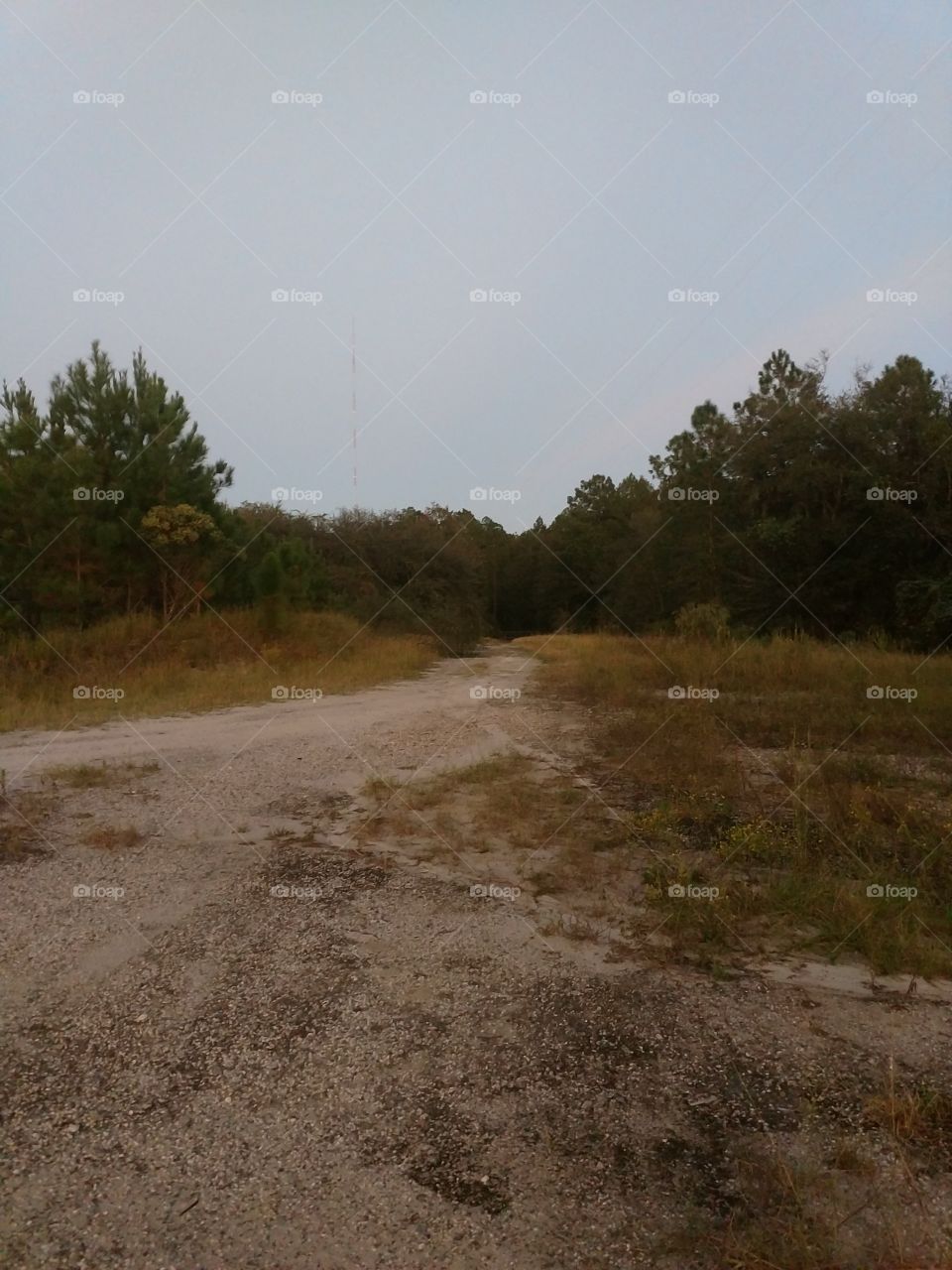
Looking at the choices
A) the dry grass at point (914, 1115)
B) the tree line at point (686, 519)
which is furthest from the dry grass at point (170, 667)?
the dry grass at point (914, 1115)

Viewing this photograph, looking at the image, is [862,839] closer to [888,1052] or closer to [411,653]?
[888,1052]

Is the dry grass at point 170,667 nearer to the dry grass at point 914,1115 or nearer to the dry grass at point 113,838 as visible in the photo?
the dry grass at point 113,838

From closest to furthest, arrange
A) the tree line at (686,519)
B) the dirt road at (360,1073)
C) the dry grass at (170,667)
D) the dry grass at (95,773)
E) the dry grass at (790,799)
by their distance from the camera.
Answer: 1. the dirt road at (360,1073)
2. the dry grass at (790,799)
3. the dry grass at (95,773)
4. the dry grass at (170,667)
5. the tree line at (686,519)

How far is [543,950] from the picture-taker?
160 inches

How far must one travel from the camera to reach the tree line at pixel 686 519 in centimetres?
1529

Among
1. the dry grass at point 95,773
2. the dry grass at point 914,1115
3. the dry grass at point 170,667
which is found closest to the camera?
the dry grass at point 914,1115

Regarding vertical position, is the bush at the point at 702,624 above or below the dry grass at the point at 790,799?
above

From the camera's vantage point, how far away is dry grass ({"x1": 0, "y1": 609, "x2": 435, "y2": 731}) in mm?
12039

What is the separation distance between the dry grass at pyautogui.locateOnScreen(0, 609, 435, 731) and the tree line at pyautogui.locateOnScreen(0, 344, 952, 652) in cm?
69

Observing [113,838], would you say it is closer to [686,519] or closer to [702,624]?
[702,624]

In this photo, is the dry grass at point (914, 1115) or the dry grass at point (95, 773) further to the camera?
the dry grass at point (95, 773)

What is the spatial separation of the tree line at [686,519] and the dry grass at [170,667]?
690 millimetres

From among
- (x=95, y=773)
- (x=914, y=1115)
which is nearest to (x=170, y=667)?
(x=95, y=773)

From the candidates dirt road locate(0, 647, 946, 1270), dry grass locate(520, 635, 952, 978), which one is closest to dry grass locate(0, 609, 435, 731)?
dry grass locate(520, 635, 952, 978)
